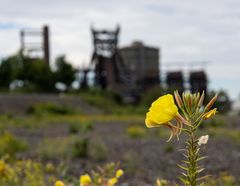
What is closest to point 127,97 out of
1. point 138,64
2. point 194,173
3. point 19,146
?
point 138,64

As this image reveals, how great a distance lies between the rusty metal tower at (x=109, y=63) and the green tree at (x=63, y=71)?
6796 mm

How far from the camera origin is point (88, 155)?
1204cm

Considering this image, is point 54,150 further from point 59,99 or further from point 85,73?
point 85,73

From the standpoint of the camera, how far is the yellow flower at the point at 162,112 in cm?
170

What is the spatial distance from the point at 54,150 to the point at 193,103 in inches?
409

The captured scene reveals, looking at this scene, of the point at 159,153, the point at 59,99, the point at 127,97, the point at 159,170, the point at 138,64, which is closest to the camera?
the point at 159,170

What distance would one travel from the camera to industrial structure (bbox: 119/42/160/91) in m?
66.4

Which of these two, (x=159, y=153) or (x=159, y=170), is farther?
(x=159, y=153)

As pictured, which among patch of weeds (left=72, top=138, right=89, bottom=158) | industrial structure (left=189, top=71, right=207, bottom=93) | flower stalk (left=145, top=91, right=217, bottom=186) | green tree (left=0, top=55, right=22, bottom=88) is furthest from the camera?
industrial structure (left=189, top=71, right=207, bottom=93)

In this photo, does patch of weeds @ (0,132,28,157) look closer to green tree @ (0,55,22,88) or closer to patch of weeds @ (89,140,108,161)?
patch of weeds @ (89,140,108,161)

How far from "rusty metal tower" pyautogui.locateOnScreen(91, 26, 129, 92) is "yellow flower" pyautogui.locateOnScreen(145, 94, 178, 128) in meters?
63.1

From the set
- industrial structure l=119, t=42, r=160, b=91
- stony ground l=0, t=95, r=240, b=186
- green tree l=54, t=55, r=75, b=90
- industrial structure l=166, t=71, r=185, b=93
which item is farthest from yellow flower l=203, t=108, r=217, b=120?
industrial structure l=119, t=42, r=160, b=91

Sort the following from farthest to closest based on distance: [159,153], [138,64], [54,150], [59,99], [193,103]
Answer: [138,64]
[59,99]
[159,153]
[54,150]
[193,103]

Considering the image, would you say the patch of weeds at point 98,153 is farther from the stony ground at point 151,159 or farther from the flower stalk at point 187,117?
the flower stalk at point 187,117
